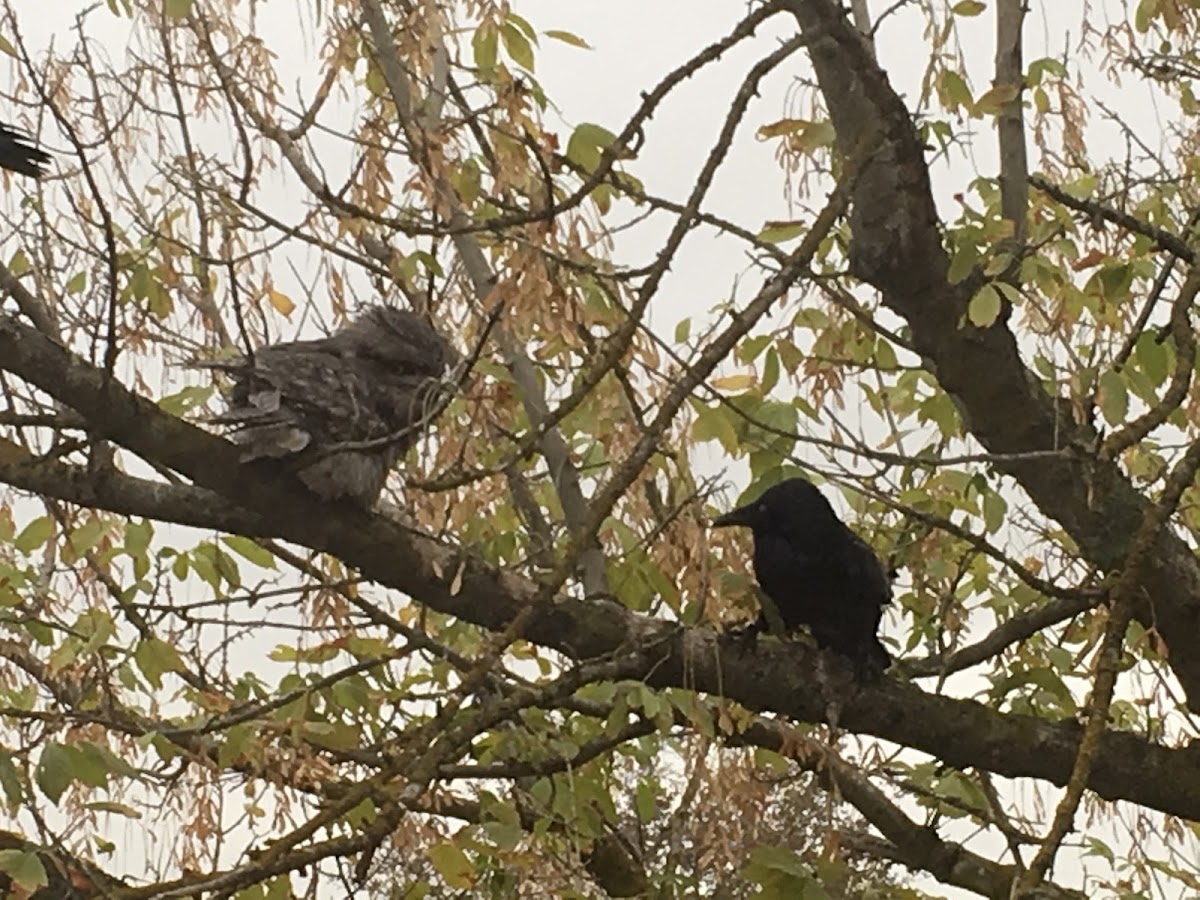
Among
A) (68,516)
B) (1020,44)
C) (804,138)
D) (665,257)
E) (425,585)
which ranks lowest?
(425,585)

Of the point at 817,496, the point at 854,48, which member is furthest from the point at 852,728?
the point at 854,48

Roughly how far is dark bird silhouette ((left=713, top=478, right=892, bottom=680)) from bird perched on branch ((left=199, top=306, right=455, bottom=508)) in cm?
78

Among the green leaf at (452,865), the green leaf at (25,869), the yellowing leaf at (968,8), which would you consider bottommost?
the green leaf at (25,869)

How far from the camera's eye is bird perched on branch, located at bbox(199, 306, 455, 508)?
2.26 metres

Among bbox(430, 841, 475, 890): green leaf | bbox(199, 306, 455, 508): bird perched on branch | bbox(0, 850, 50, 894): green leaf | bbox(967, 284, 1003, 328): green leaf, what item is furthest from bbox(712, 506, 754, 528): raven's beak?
bbox(0, 850, 50, 894): green leaf

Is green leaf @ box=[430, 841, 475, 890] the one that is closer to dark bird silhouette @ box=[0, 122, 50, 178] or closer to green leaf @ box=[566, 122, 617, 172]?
green leaf @ box=[566, 122, 617, 172]

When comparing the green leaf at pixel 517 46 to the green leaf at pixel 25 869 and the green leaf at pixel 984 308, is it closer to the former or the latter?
the green leaf at pixel 984 308

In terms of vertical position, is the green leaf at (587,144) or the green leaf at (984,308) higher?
the green leaf at (587,144)

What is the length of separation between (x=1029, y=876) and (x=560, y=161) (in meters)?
1.30

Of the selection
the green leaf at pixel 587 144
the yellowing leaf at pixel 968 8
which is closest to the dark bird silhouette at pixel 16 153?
the green leaf at pixel 587 144

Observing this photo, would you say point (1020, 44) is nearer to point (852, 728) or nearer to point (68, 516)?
point (852, 728)

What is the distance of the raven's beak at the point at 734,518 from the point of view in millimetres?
3031

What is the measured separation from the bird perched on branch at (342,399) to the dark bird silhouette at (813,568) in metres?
0.78

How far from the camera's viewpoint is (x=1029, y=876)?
1.57m
